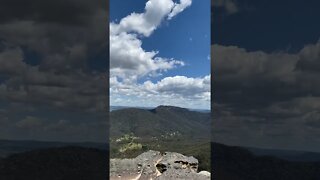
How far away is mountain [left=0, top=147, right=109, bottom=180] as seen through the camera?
34.1ft

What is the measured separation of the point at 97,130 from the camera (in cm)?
1137

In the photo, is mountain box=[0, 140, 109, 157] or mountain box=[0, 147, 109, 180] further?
mountain box=[0, 147, 109, 180]

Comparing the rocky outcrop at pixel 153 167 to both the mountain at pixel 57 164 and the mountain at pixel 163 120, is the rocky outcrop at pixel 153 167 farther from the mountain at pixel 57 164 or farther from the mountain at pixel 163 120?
the mountain at pixel 163 120

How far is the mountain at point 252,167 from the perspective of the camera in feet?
35.2

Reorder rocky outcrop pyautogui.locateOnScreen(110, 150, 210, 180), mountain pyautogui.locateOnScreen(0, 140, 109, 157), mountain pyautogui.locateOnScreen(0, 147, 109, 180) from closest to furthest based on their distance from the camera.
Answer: mountain pyautogui.locateOnScreen(0, 140, 109, 157) → mountain pyautogui.locateOnScreen(0, 147, 109, 180) → rocky outcrop pyautogui.locateOnScreen(110, 150, 210, 180)

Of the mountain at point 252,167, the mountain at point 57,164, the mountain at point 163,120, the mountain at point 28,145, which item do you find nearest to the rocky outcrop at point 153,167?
the mountain at point 252,167

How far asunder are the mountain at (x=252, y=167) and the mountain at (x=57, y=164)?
307 cm

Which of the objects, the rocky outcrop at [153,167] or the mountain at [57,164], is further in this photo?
the rocky outcrop at [153,167]

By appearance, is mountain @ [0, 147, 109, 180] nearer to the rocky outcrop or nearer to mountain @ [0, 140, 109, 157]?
mountain @ [0, 140, 109, 157]

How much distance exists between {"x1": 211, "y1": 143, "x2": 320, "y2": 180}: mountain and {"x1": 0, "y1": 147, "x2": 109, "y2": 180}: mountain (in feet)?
10.1

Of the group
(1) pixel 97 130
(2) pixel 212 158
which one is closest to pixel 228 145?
(2) pixel 212 158

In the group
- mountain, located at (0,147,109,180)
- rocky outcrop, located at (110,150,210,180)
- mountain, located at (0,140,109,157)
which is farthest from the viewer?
rocky outcrop, located at (110,150,210,180)

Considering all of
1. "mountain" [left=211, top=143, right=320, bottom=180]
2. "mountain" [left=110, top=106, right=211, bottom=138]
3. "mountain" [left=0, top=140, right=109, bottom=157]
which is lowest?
"mountain" [left=110, top=106, right=211, bottom=138]

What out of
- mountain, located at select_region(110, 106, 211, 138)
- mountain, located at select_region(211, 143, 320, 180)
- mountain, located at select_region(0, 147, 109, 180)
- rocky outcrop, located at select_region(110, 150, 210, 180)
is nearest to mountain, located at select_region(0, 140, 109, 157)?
mountain, located at select_region(0, 147, 109, 180)
